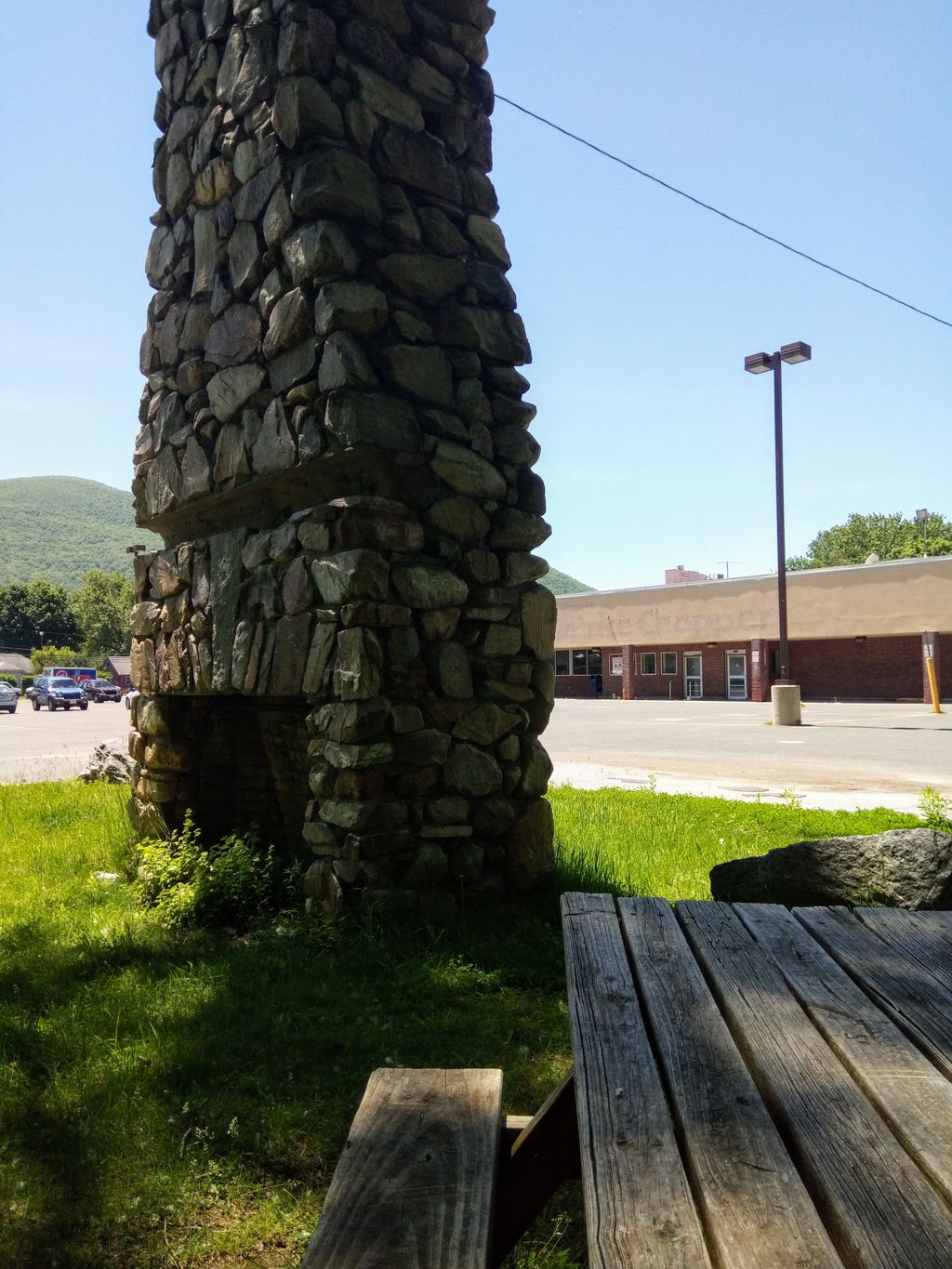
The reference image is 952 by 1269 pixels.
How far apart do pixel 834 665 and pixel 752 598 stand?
3.54 metres

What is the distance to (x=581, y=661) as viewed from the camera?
39.2 meters

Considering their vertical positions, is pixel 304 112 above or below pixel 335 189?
above

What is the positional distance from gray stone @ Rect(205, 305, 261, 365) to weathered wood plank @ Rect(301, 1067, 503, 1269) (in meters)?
4.22

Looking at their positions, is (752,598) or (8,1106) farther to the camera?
(752,598)

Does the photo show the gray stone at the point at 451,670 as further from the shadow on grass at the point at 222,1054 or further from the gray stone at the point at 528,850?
the shadow on grass at the point at 222,1054

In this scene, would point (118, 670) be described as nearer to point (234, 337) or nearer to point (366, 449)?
point (234, 337)

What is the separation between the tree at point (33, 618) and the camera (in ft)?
278

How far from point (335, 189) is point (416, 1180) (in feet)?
14.5

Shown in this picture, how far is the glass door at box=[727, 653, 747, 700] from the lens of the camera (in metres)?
33.4

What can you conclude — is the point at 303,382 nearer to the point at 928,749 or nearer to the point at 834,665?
the point at 928,749

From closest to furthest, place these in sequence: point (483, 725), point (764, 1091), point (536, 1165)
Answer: point (764, 1091), point (536, 1165), point (483, 725)

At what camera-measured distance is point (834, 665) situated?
31141 millimetres

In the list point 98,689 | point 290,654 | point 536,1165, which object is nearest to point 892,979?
point 536,1165

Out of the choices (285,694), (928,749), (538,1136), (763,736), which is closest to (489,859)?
(285,694)
